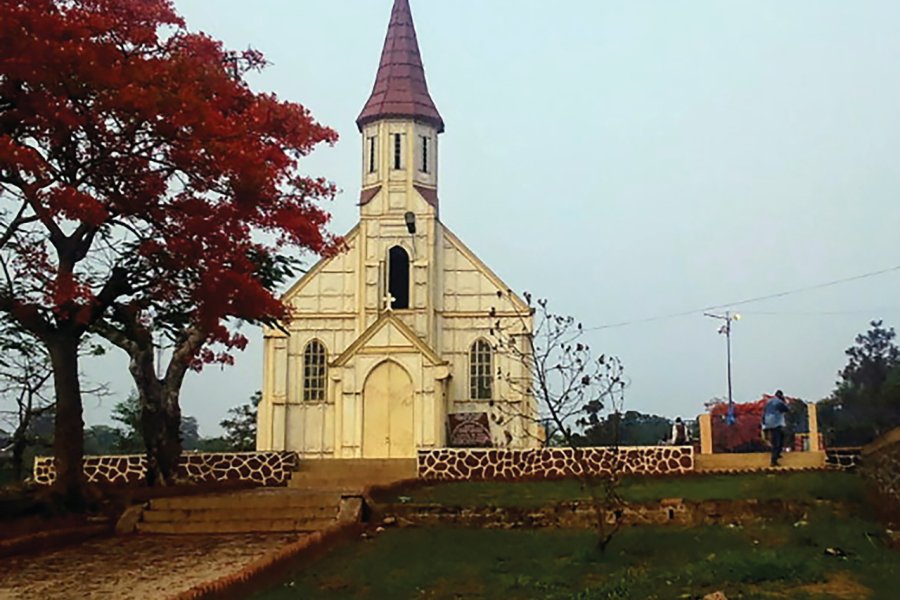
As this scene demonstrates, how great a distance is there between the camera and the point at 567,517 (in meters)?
13.1

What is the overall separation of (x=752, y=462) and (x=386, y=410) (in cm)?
1144

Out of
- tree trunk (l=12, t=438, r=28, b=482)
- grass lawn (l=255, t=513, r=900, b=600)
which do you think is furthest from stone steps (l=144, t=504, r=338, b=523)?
tree trunk (l=12, t=438, r=28, b=482)

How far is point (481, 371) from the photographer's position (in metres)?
30.9

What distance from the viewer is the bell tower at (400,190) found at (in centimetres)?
→ 3112

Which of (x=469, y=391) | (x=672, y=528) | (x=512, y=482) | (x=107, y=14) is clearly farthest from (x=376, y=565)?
(x=469, y=391)

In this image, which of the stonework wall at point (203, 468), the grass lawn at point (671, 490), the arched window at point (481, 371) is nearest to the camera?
the grass lawn at point (671, 490)

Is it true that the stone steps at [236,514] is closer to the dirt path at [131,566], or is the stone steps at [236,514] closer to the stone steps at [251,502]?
the stone steps at [251,502]

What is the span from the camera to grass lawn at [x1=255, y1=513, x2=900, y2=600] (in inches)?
315

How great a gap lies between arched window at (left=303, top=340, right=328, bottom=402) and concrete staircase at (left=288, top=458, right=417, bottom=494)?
839 cm

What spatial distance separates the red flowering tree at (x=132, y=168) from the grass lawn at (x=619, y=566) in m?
5.32

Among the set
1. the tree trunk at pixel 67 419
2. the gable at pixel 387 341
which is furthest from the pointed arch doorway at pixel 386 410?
the tree trunk at pixel 67 419

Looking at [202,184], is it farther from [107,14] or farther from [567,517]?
[567,517]

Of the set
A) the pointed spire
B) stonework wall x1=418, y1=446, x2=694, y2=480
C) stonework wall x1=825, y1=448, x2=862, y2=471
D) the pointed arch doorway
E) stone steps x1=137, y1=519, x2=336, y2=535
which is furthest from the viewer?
the pointed spire

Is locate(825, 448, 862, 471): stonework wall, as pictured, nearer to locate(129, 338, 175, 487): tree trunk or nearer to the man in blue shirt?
the man in blue shirt
